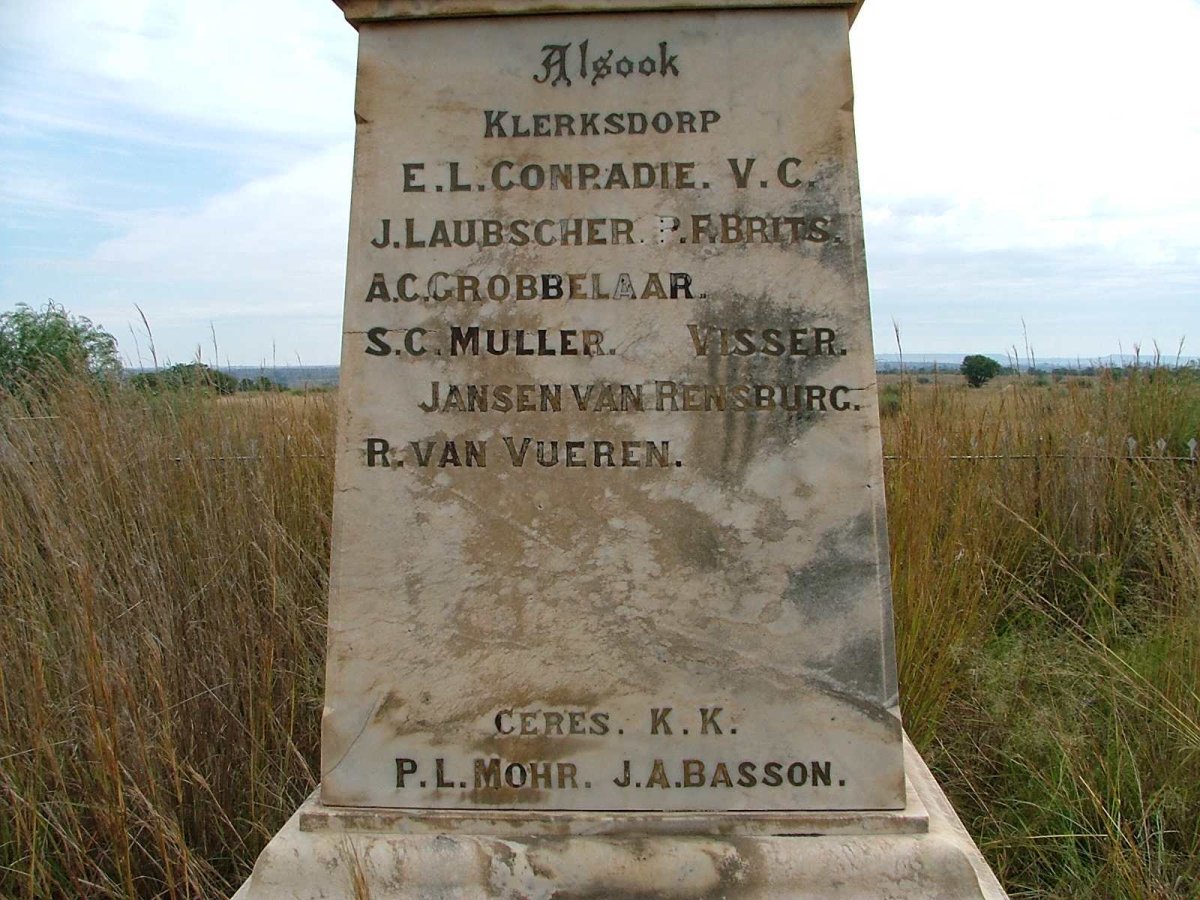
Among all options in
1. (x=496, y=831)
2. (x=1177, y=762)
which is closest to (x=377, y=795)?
(x=496, y=831)

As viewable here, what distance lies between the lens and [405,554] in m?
1.94

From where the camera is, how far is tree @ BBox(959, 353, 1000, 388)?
21.6 ft

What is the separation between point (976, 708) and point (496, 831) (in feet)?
7.40

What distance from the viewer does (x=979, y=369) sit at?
7219mm

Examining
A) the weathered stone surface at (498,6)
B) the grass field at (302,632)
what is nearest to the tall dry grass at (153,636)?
the grass field at (302,632)

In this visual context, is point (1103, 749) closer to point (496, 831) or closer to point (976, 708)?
point (976, 708)

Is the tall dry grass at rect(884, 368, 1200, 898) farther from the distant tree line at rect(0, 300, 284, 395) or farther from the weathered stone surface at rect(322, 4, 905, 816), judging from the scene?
the distant tree line at rect(0, 300, 284, 395)

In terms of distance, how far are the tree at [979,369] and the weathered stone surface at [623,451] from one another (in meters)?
4.75

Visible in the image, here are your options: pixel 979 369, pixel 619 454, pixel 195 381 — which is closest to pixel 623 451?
pixel 619 454

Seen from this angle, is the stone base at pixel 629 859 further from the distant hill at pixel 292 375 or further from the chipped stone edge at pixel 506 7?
the distant hill at pixel 292 375

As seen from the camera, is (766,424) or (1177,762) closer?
(766,424)

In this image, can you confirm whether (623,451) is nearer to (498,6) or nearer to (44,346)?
(498,6)

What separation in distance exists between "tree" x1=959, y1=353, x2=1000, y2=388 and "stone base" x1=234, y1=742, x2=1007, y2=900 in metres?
4.93

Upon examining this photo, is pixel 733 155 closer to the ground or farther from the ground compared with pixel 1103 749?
farther from the ground
